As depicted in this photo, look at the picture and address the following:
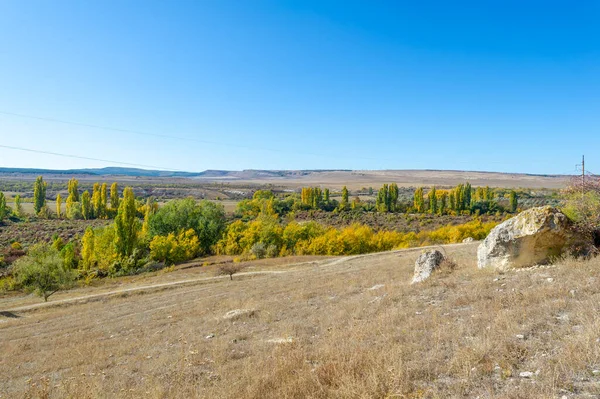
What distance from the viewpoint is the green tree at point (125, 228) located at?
5509 centimetres

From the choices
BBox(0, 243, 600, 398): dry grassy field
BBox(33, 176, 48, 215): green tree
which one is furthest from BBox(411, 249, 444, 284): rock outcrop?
BBox(33, 176, 48, 215): green tree

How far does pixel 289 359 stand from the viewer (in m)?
7.61

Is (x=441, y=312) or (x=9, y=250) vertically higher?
(x=441, y=312)

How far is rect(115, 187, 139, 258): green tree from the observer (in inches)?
2169

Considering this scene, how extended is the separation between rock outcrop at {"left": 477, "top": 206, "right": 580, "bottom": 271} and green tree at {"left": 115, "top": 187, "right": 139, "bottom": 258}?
55026 mm

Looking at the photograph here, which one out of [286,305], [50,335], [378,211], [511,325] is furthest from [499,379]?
[378,211]

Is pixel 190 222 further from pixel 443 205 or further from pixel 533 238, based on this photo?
pixel 443 205

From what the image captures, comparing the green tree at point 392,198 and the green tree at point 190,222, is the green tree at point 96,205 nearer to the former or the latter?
the green tree at point 190,222

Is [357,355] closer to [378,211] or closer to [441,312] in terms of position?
[441,312]

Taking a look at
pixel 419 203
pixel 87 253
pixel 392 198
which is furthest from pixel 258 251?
pixel 419 203

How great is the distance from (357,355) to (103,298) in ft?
104

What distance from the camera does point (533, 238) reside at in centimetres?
1424

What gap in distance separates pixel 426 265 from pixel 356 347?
34.8ft

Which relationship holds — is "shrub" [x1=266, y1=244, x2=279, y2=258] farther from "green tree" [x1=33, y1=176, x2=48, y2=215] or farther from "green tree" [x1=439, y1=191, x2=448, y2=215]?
"green tree" [x1=33, y1=176, x2=48, y2=215]
